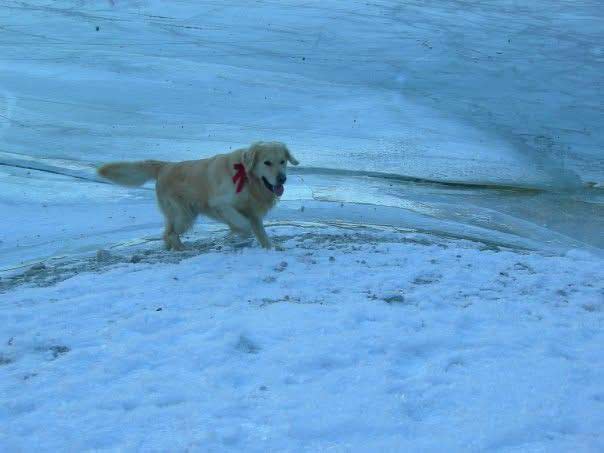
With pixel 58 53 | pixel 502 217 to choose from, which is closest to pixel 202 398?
pixel 502 217

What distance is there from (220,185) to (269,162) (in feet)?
1.91

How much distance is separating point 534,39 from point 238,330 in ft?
54.2

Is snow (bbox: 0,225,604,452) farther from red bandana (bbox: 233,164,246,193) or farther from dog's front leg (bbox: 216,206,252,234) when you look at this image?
red bandana (bbox: 233,164,246,193)

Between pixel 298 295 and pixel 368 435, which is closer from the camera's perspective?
pixel 368 435

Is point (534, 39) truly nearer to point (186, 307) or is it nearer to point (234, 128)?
point (234, 128)

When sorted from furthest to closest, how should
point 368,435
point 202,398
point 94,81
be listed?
1. point 94,81
2. point 202,398
3. point 368,435

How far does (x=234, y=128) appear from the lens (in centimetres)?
1162

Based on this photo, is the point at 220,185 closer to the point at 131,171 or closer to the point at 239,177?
the point at 239,177

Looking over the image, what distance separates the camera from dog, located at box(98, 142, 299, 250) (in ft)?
21.6

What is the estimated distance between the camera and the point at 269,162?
653cm

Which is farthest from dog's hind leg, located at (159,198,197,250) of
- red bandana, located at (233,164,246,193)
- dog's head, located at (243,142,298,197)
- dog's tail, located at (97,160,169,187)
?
dog's head, located at (243,142,298,197)

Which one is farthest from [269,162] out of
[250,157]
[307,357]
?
[307,357]

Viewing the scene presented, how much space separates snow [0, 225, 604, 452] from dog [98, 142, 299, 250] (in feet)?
2.85

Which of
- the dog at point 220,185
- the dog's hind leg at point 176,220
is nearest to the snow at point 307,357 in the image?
the dog at point 220,185
